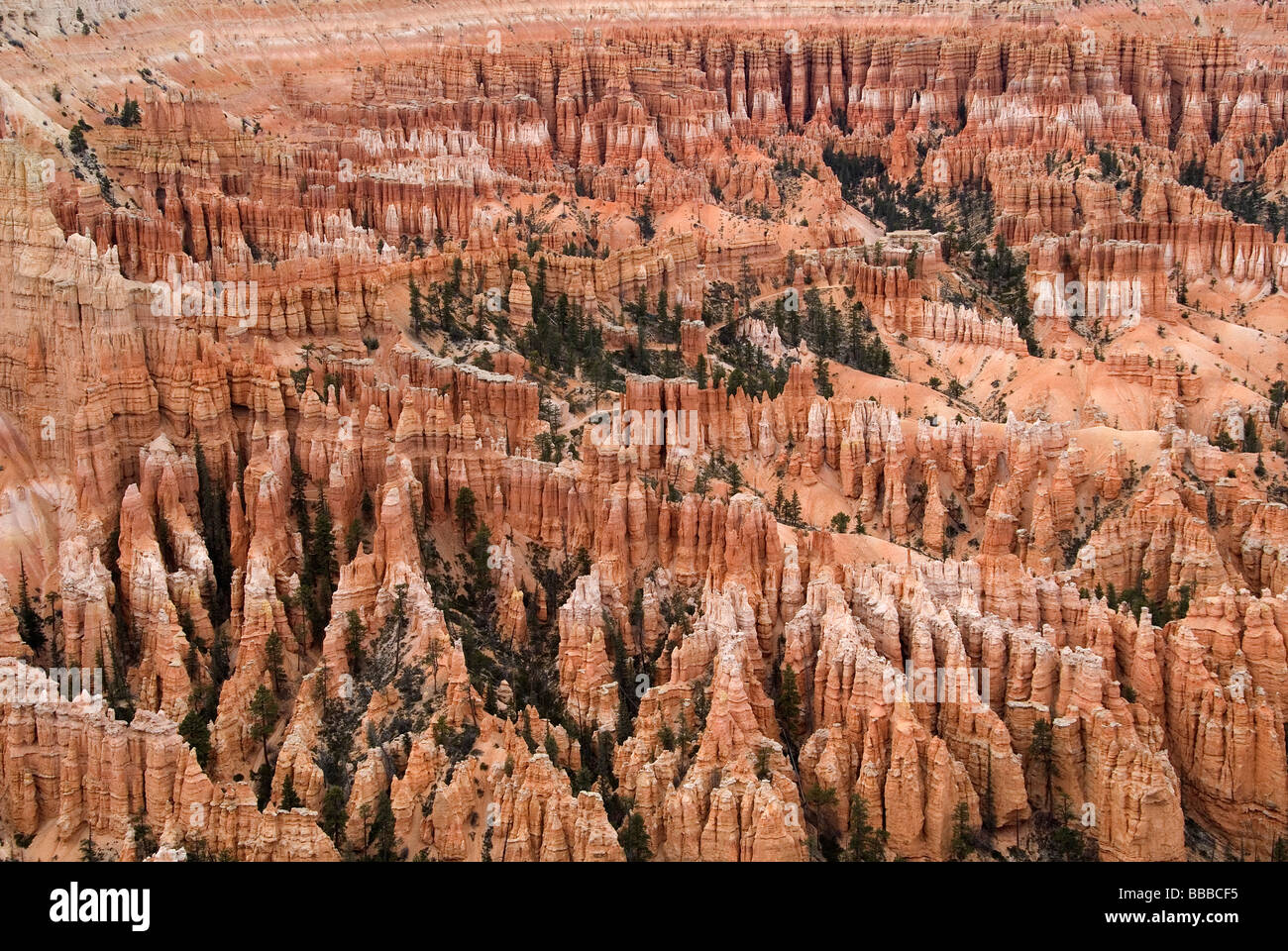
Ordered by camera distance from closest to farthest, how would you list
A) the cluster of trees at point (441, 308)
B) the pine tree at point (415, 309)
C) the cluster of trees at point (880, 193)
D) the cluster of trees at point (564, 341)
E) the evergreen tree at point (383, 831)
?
1. the evergreen tree at point (383, 831)
2. the pine tree at point (415, 309)
3. the cluster of trees at point (441, 308)
4. the cluster of trees at point (564, 341)
5. the cluster of trees at point (880, 193)

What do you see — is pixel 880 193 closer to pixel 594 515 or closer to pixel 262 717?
pixel 594 515

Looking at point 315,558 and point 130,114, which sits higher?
point 130,114

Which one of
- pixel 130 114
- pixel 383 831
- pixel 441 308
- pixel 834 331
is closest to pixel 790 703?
pixel 383 831

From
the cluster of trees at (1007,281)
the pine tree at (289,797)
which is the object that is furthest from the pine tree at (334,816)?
the cluster of trees at (1007,281)

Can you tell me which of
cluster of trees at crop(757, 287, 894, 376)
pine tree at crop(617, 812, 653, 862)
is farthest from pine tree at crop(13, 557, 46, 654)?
cluster of trees at crop(757, 287, 894, 376)

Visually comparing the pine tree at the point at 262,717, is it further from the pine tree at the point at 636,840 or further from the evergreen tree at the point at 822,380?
the evergreen tree at the point at 822,380

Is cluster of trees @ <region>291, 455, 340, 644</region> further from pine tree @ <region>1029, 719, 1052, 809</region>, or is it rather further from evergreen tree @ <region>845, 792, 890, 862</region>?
pine tree @ <region>1029, 719, 1052, 809</region>

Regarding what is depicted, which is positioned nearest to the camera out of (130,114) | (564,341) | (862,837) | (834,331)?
(862,837)

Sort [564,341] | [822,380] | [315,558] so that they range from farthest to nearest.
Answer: [822,380] < [564,341] < [315,558]

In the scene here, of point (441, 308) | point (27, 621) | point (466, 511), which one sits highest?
point (441, 308)
